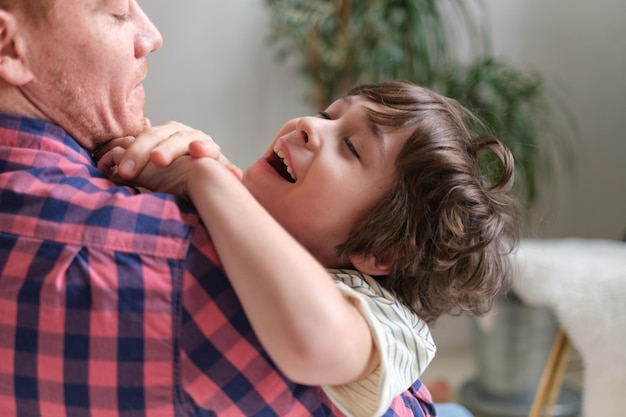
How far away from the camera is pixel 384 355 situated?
791mm

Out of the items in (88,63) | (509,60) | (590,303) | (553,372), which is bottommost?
(553,372)

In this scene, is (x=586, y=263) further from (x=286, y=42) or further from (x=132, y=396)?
(x=132, y=396)

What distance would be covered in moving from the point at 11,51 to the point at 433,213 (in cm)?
55

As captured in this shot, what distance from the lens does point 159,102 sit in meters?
3.04

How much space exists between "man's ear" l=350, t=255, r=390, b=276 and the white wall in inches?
81.2

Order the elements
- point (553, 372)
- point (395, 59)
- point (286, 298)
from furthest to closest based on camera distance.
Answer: point (395, 59), point (553, 372), point (286, 298)

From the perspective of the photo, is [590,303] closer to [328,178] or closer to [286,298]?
[328,178]

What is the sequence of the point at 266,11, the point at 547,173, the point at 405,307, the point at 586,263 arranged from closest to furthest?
the point at 405,307 < the point at 586,263 < the point at 266,11 < the point at 547,173

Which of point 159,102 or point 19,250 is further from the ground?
point 19,250

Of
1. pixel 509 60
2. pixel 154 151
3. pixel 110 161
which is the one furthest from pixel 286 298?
pixel 509 60

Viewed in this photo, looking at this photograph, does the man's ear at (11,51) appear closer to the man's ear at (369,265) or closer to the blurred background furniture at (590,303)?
the man's ear at (369,265)

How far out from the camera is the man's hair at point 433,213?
3.20 feet

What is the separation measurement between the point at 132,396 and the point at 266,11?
105 inches

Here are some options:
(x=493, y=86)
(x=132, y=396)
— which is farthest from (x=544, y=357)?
(x=132, y=396)
